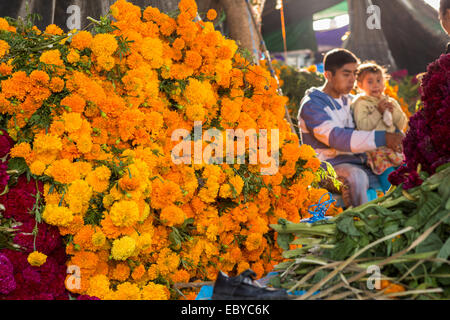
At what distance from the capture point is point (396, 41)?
646 centimetres

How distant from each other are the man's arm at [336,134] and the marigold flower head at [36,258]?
2.48 m

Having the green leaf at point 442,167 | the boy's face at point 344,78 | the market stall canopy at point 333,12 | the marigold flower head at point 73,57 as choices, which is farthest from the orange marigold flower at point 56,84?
the market stall canopy at point 333,12

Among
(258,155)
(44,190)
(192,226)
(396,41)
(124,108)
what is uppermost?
(396,41)

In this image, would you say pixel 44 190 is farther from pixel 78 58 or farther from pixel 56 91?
pixel 78 58

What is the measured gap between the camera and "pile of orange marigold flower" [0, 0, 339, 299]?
60.7 inches

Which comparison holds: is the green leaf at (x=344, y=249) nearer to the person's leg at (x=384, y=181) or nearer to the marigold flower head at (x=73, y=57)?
the marigold flower head at (x=73, y=57)

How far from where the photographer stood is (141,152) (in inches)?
66.7

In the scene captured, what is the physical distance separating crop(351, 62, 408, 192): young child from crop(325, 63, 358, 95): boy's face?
0.19m

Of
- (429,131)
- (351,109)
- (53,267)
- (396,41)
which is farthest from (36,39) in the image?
(396,41)

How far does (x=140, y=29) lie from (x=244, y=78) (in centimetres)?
55

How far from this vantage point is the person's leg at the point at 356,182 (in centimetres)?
341

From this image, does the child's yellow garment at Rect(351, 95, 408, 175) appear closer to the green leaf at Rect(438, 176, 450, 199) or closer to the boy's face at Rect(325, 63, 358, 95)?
the boy's face at Rect(325, 63, 358, 95)

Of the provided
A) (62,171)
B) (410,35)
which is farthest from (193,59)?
(410,35)

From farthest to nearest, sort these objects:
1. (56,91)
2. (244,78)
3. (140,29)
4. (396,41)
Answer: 1. (396,41)
2. (244,78)
3. (140,29)
4. (56,91)
